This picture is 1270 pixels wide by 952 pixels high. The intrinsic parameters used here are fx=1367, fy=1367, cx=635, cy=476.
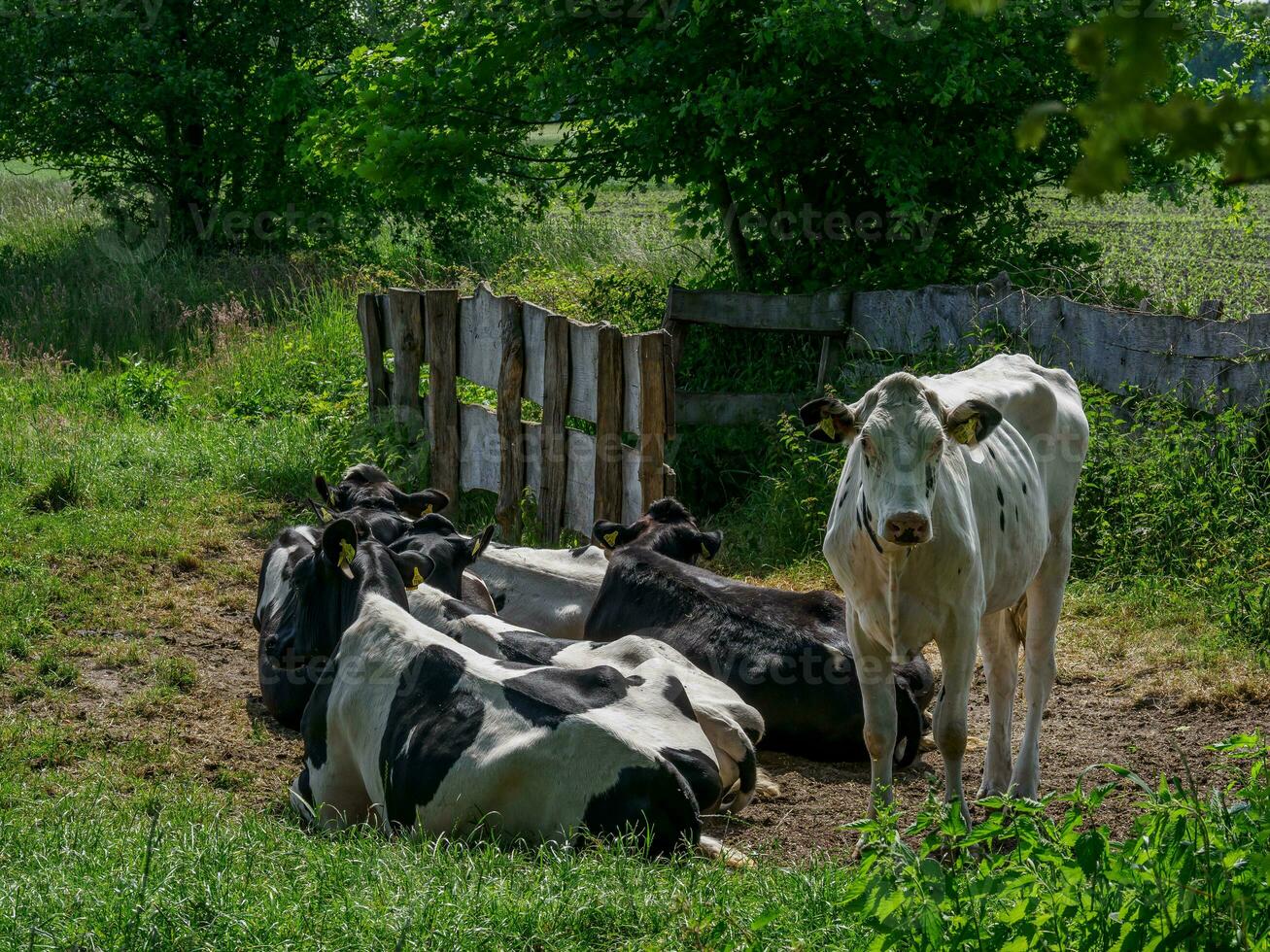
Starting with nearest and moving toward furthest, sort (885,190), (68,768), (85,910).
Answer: (85,910) < (68,768) < (885,190)

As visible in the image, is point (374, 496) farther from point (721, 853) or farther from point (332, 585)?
point (721, 853)

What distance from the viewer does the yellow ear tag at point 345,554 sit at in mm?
6668

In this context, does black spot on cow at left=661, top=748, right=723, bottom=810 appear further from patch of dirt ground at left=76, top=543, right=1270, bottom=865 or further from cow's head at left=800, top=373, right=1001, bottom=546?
cow's head at left=800, top=373, right=1001, bottom=546

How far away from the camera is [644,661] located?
6520 mm

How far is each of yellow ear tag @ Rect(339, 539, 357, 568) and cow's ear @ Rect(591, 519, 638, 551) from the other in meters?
1.95

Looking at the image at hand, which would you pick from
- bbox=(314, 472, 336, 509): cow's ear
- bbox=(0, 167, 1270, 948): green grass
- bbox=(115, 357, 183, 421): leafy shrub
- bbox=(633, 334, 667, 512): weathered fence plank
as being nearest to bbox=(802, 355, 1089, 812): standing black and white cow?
bbox=(0, 167, 1270, 948): green grass

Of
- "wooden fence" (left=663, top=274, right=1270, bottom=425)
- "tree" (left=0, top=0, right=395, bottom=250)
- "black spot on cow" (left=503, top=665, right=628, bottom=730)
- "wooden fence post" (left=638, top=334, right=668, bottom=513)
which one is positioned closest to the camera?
"black spot on cow" (left=503, top=665, right=628, bottom=730)

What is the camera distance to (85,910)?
378 cm

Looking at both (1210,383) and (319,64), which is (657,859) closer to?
(1210,383)

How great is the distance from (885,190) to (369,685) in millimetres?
6992

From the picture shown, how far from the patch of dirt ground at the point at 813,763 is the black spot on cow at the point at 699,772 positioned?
272 mm

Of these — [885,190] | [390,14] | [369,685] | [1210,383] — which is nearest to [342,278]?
[390,14]

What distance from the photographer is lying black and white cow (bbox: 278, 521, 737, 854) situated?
16.2ft

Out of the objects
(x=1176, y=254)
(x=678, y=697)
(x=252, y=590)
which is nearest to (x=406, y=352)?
(x=252, y=590)
